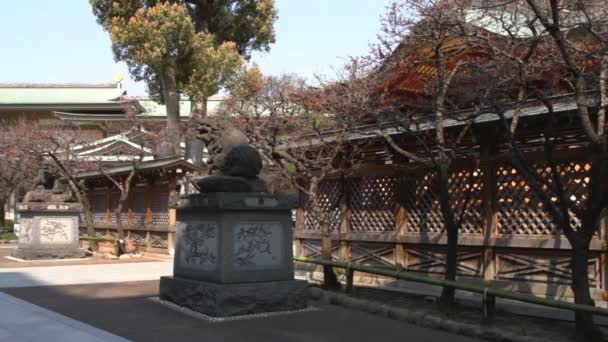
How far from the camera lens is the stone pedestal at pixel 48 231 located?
20.5 metres

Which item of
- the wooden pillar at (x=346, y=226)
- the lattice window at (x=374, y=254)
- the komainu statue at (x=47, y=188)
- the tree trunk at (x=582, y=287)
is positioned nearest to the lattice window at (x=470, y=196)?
the lattice window at (x=374, y=254)

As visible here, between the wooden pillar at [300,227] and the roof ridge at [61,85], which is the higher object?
the roof ridge at [61,85]

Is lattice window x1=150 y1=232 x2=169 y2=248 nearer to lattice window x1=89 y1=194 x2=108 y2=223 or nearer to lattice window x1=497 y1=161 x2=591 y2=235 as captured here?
lattice window x1=89 y1=194 x2=108 y2=223

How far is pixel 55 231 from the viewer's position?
68.7 feet

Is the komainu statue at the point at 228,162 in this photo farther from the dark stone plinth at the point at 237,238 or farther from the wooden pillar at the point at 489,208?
the wooden pillar at the point at 489,208

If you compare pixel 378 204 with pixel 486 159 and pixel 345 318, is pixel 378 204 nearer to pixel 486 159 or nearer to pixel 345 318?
pixel 486 159

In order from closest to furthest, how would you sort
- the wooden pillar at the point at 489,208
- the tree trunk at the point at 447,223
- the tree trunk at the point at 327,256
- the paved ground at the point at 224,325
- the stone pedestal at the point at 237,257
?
1. the paved ground at the point at 224,325
2. the stone pedestal at the point at 237,257
3. the tree trunk at the point at 447,223
4. the wooden pillar at the point at 489,208
5. the tree trunk at the point at 327,256

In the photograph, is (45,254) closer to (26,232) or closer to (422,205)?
(26,232)

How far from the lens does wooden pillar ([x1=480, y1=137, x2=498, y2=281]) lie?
11.0 meters

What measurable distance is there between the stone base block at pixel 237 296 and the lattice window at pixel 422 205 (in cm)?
339

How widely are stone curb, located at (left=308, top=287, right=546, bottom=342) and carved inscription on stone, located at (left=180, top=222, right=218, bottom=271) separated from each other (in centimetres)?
239

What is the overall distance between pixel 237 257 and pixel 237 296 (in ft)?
1.86

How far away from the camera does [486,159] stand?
10875mm

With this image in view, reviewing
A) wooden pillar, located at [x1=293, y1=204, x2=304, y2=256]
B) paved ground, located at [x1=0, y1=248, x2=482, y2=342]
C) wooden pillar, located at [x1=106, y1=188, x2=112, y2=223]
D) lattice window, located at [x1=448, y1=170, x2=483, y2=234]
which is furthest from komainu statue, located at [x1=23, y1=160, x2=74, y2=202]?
lattice window, located at [x1=448, y1=170, x2=483, y2=234]
